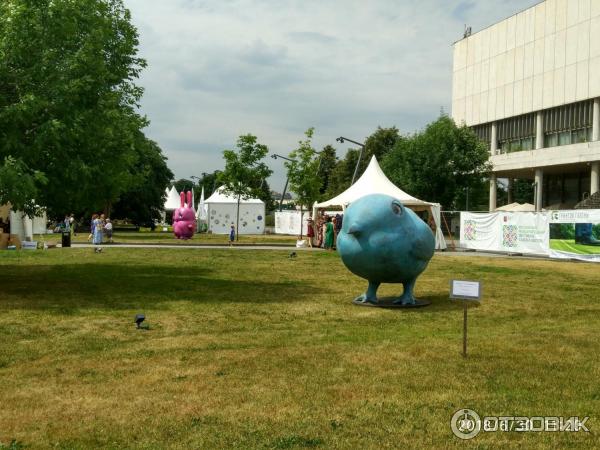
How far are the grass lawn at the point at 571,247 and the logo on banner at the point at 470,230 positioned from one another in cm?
584

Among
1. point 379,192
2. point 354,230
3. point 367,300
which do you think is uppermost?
point 379,192

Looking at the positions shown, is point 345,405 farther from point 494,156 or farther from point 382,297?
point 494,156

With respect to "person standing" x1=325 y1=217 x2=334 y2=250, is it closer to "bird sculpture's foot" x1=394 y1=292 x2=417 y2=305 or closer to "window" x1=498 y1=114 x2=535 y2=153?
"bird sculpture's foot" x1=394 y1=292 x2=417 y2=305

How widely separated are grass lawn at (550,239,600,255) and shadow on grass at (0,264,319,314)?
47.0ft

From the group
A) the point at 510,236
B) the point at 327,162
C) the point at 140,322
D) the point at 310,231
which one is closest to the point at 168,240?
the point at 310,231

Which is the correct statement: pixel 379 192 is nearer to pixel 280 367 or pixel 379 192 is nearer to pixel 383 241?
pixel 383 241

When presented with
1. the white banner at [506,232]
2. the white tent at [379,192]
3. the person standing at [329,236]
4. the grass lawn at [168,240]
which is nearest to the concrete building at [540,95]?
the white banner at [506,232]

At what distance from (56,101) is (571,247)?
20.5 meters

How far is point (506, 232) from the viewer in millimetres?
30391

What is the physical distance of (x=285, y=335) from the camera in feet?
31.9

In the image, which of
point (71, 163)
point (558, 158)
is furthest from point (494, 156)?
point (71, 163)

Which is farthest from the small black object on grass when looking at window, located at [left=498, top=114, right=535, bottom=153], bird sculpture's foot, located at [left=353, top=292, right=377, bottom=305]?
window, located at [left=498, top=114, right=535, bottom=153]

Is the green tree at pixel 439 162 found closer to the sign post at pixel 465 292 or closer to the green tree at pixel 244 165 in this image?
the green tree at pixel 244 165

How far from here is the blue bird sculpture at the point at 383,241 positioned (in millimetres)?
12109
